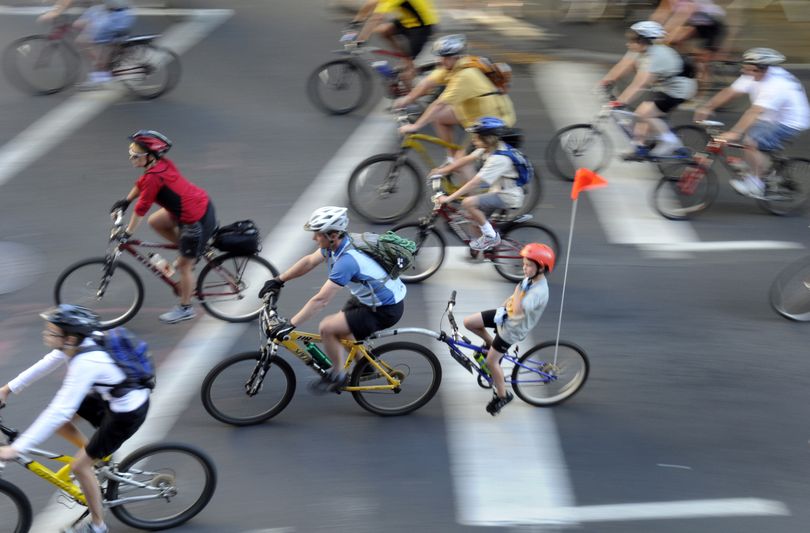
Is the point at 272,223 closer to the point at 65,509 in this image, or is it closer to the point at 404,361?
the point at 404,361

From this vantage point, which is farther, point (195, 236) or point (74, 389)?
point (195, 236)

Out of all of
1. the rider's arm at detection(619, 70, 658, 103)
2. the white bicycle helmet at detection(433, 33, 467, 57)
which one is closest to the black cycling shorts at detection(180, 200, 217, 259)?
the white bicycle helmet at detection(433, 33, 467, 57)

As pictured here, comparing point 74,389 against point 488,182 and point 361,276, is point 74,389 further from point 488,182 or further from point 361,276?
point 488,182

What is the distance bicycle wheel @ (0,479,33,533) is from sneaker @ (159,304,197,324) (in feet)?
10.1

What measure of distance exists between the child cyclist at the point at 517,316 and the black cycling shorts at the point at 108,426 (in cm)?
286

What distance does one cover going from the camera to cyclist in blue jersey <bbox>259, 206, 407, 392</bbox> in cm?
696

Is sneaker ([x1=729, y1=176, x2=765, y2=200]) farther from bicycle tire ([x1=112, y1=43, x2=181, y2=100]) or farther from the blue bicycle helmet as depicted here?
bicycle tire ([x1=112, y1=43, x2=181, y2=100])

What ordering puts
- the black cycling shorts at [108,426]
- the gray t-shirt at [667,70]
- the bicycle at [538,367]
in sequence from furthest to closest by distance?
the gray t-shirt at [667,70], the bicycle at [538,367], the black cycling shorts at [108,426]

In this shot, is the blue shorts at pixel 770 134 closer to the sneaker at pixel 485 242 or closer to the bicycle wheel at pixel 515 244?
the bicycle wheel at pixel 515 244

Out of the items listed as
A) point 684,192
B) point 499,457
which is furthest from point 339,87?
point 499,457

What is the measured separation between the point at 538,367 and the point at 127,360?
3.58m

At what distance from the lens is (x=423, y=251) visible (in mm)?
9773

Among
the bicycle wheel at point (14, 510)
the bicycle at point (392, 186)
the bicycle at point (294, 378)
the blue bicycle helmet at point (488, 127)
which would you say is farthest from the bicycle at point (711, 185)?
the bicycle wheel at point (14, 510)

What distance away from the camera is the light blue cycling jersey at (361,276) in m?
6.95
